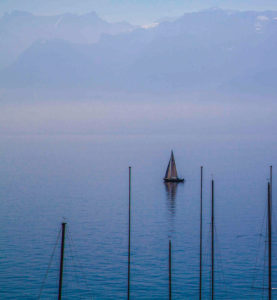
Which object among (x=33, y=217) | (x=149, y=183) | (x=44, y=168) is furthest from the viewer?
(x=44, y=168)

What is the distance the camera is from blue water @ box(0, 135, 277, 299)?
5738 centimetres

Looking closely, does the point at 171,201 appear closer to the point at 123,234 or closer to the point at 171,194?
the point at 171,194

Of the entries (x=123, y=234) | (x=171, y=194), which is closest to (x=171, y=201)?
(x=171, y=194)

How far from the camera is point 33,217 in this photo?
292 feet

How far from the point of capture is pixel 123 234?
257ft

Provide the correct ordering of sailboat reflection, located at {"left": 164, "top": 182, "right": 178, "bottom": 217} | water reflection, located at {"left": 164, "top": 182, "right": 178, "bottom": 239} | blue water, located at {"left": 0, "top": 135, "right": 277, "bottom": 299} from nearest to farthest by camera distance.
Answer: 1. blue water, located at {"left": 0, "top": 135, "right": 277, "bottom": 299}
2. water reflection, located at {"left": 164, "top": 182, "right": 178, "bottom": 239}
3. sailboat reflection, located at {"left": 164, "top": 182, "right": 178, "bottom": 217}

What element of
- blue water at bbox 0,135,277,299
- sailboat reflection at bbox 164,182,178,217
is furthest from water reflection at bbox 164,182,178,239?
blue water at bbox 0,135,277,299

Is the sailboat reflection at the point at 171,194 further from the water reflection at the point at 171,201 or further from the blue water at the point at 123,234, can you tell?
the blue water at the point at 123,234

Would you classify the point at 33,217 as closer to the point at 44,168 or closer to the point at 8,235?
the point at 8,235

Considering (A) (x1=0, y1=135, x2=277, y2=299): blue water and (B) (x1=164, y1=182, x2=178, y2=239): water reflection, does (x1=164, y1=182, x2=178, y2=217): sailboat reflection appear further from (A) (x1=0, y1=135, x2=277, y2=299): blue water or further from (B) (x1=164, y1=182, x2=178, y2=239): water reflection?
(A) (x1=0, y1=135, x2=277, y2=299): blue water

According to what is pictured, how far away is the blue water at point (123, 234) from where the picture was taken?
5738cm

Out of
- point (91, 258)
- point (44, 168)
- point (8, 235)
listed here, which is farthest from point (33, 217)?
point (44, 168)

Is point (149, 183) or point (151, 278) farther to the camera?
point (149, 183)

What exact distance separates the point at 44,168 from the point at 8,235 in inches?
3352
